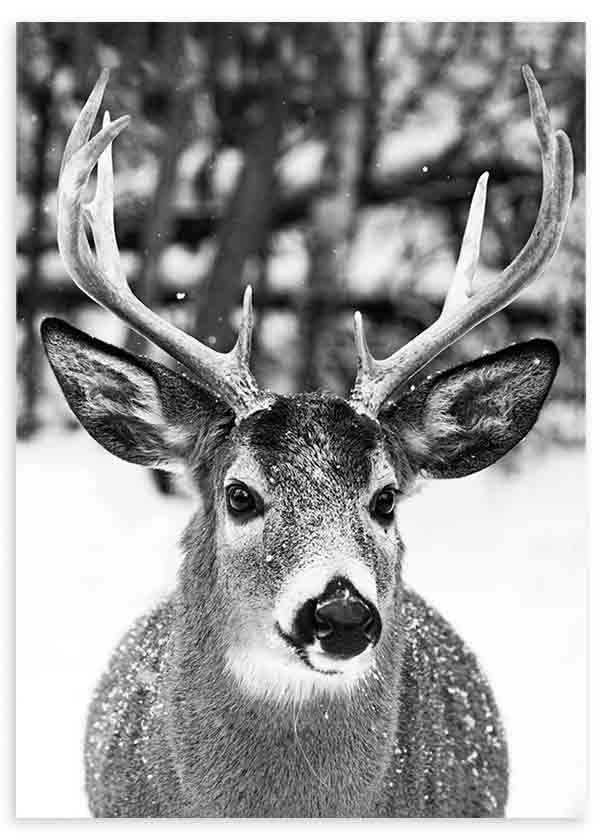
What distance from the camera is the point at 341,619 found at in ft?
7.25

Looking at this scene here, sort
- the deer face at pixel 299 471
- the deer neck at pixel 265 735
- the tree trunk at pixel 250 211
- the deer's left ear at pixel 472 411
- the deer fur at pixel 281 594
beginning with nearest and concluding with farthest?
the deer face at pixel 299 471
the deer fur at pixel 281 594
the deer neck at pixel 265 735
the deer's left ear at pixel 472 411
the tree trunk at pixel 250 211

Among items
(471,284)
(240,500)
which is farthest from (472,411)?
(240,500)

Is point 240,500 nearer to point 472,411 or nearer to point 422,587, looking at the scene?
point 472,411

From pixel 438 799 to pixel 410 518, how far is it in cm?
68

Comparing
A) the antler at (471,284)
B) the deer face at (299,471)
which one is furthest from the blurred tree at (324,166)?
the deer face at (299,471)

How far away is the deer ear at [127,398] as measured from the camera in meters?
2.63

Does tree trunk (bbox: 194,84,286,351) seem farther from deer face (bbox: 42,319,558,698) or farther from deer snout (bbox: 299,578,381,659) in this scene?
deer snout (bbox: 299,578,381,659)

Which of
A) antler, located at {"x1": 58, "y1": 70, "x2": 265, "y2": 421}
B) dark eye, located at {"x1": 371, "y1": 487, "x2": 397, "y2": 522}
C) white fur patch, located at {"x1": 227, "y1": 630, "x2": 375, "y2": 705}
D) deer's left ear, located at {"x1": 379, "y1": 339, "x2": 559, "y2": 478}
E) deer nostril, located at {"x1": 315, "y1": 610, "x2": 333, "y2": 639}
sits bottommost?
white fur patch, located at {"x1": 227, "y1": 630, "x2": 375, "y2": 705}

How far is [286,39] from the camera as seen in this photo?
315cm

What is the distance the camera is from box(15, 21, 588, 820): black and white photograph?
9.47 ft

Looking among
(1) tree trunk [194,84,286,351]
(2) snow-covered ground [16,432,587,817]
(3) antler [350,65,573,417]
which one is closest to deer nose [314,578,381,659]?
(3) antler [350,65,573,417]

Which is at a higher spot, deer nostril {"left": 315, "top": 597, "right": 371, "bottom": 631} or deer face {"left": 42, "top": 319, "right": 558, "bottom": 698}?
deer face {"left": 42, "top": 319, "right": 558, "bottom": 698}

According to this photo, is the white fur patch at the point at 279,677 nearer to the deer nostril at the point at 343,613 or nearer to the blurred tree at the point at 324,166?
the deer nostril at the point at 343,613

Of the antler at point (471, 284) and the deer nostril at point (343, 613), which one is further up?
the antler at point (471, 284)
